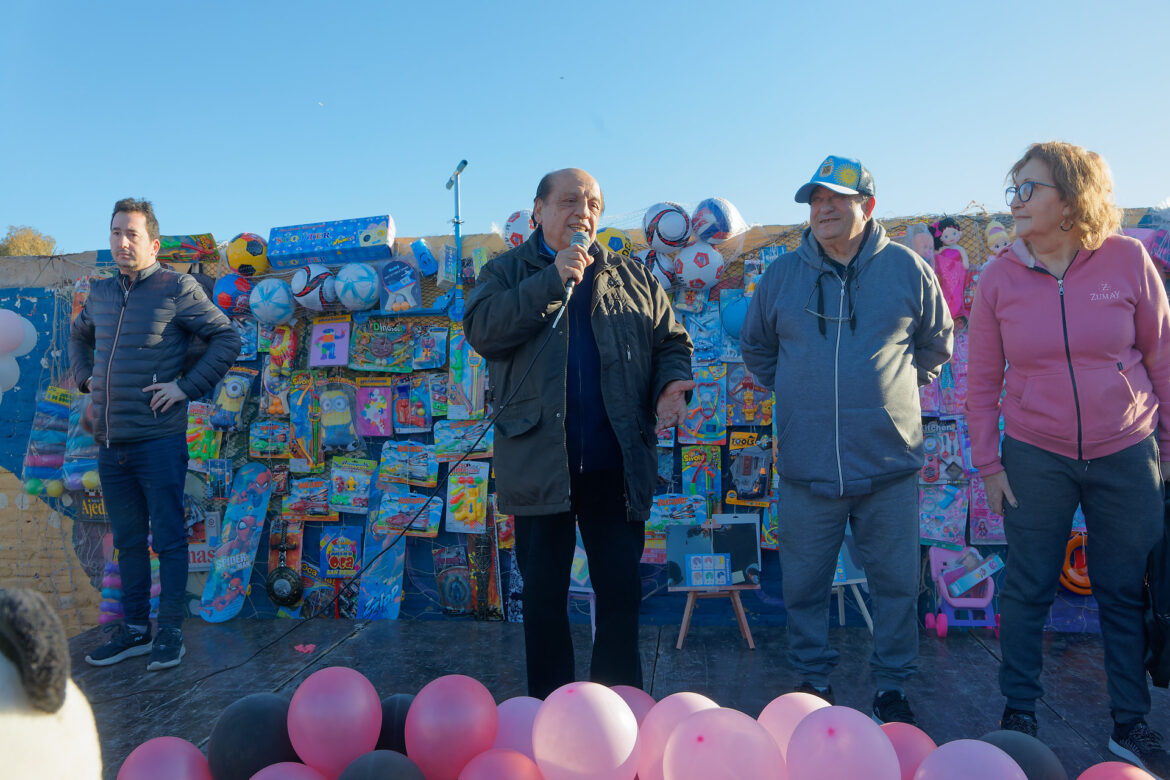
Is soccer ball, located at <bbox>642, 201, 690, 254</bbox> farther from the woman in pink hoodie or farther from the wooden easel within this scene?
the wooden easel

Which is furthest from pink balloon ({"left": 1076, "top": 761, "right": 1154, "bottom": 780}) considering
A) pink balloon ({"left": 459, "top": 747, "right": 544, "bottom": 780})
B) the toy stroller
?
the toy stroller

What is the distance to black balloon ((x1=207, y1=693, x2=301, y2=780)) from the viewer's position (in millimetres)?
1477

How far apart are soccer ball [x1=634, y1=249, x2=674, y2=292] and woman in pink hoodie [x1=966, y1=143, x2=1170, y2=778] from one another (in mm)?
1556

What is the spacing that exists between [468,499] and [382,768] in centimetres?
242

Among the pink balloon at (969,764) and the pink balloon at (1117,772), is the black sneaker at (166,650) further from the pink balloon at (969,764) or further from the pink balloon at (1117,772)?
the pink balloon at (1117,772)

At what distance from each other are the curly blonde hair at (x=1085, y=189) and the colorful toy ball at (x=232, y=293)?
3.81 meters

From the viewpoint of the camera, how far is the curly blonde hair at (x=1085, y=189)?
2.09 meters

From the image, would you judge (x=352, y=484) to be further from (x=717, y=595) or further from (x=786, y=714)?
(x=786, y=714)

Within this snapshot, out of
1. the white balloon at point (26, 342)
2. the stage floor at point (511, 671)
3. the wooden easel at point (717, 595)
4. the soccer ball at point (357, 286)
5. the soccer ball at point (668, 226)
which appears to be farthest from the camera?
the white balloon at point (26, 342)

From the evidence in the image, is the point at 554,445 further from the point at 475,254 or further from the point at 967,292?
the point at 967,292

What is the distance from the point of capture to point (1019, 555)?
2.23 m

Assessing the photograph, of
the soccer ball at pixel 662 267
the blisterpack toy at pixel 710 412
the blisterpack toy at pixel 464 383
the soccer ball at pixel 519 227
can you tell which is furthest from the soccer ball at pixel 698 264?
the blisterpack toy at pixel 464 383

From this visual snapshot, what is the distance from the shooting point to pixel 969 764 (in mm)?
1142

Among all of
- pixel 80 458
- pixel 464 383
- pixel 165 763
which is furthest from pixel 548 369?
pixel 80 458
